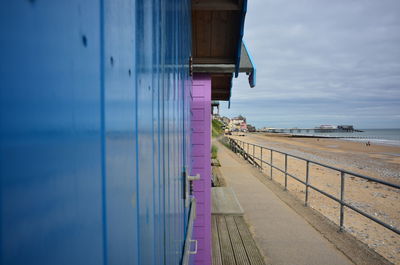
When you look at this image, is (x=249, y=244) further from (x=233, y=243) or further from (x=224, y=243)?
(x=224, y=243)

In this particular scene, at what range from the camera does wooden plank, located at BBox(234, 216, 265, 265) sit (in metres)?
3.70

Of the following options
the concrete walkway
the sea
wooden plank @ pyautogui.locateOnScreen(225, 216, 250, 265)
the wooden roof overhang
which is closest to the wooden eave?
the wooden roof overhang

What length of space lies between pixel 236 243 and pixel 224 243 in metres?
0.18

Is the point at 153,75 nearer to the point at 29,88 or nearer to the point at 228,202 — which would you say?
the point at 29,88

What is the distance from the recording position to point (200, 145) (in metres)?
3.97

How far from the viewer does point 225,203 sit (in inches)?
232

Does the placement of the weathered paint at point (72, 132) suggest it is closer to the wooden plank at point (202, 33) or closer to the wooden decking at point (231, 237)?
the wooden plank at point (202, 33)

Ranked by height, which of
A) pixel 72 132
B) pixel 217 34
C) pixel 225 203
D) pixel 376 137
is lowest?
pixel 376 137

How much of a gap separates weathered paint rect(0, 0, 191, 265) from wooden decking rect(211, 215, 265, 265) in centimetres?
342

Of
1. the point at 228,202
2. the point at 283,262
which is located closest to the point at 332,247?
the point at 283,262

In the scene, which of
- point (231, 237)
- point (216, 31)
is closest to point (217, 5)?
point (216, 31)

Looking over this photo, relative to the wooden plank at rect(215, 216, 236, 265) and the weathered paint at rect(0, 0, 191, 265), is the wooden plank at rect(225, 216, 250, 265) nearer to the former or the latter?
the wooden plank at rect(215, 216, 236, 265)

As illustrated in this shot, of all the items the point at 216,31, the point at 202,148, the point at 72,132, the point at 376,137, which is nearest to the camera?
the point at 72,132

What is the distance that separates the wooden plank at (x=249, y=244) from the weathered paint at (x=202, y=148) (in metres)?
0.64
